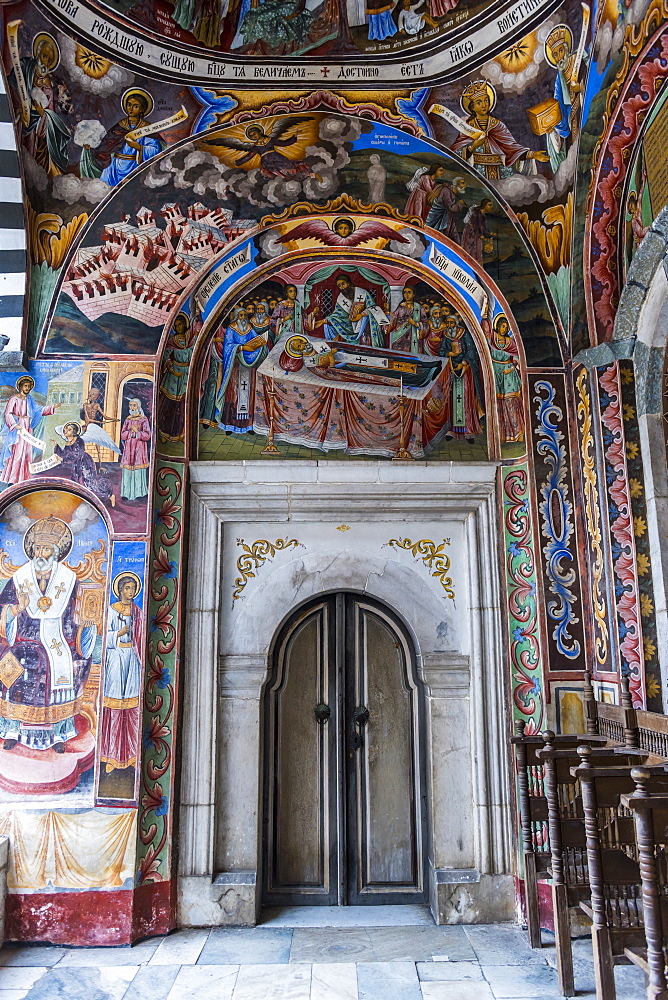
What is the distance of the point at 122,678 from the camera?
539 centimetres

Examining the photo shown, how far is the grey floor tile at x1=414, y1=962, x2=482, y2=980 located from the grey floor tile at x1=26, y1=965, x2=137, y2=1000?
1.70 metres

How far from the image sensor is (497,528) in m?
5.84

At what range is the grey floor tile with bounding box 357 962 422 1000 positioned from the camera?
423cm

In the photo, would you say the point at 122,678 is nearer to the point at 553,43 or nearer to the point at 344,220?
the point at 344,220

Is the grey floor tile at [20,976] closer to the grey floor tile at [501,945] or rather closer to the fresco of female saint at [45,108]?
the grey floor tile at [501,945]

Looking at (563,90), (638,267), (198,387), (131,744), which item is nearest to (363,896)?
(131,744)

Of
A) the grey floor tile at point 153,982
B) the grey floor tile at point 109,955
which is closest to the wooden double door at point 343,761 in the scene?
the grey floor tile at point 109,955

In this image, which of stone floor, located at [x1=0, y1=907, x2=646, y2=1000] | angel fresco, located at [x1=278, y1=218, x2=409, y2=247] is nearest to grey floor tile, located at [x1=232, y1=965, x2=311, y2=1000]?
stone floor, located at [x1=0, y1=907, x2=646, y2=1000]

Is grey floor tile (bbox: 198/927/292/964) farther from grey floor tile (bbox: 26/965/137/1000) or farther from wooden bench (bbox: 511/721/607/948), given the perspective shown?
wooden bench (bbox: 511/721/607/948)

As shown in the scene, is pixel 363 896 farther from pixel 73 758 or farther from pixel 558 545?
pixel 558 545

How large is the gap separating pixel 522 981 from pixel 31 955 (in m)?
3.00

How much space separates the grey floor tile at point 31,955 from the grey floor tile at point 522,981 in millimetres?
2636

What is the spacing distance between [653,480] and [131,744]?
12.7 feet

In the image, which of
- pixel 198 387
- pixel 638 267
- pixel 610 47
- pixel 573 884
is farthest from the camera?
pixel 198 387
